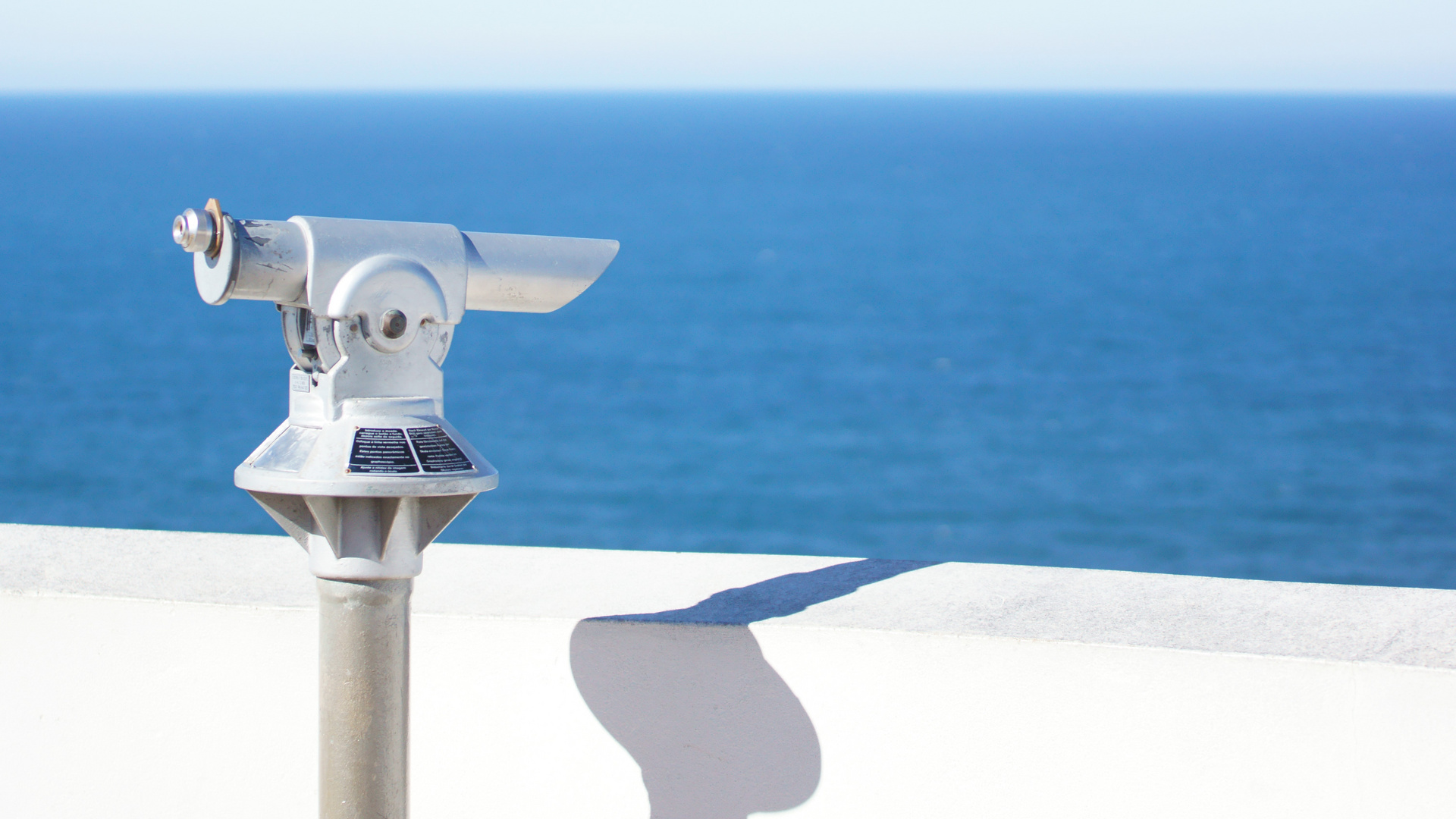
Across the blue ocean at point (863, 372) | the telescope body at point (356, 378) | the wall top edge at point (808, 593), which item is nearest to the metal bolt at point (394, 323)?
the telescope body at point (356, 378)

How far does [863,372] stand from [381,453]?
92.0 feet

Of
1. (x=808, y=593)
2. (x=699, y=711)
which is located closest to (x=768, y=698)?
(x=699, y=711)

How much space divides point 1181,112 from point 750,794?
182m

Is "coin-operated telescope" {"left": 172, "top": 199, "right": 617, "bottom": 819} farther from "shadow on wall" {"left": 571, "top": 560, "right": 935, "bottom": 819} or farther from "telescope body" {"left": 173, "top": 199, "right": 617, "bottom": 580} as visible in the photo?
"shadow on wall" {"left": 571, "top": 560, "right": 935, "bottom": 819}

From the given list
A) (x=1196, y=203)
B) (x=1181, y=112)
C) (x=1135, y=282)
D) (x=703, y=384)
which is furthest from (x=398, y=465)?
(x=1181, y=112)

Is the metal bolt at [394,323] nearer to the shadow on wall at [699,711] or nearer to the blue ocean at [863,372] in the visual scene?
the shadow on wall at [699,711]

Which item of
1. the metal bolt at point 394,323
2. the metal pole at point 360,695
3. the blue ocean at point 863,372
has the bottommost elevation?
the metal pole at point 360,695

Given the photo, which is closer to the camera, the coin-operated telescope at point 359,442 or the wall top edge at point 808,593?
the coin-operated telescope at point 359,442

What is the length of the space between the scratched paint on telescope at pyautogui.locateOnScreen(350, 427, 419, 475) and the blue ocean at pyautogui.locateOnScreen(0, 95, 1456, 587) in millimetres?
16077

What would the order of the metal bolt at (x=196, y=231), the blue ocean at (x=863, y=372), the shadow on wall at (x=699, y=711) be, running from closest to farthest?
the metal bolt at (x=196, y=231) → the shadow on wall at (x=699, y=711) → the blue ocean at (x=863, y=372)

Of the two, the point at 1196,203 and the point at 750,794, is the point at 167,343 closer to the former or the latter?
the point at 750,794

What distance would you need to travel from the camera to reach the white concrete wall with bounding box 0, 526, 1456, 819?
172 cm

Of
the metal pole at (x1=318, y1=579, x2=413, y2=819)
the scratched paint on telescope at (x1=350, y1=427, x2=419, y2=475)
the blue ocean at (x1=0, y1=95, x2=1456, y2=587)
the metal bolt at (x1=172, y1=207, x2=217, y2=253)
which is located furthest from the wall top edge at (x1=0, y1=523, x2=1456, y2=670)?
the blue ocean at (x1=0, y1=95, x2=1456, y2=587)

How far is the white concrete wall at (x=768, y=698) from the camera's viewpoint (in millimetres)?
1718
